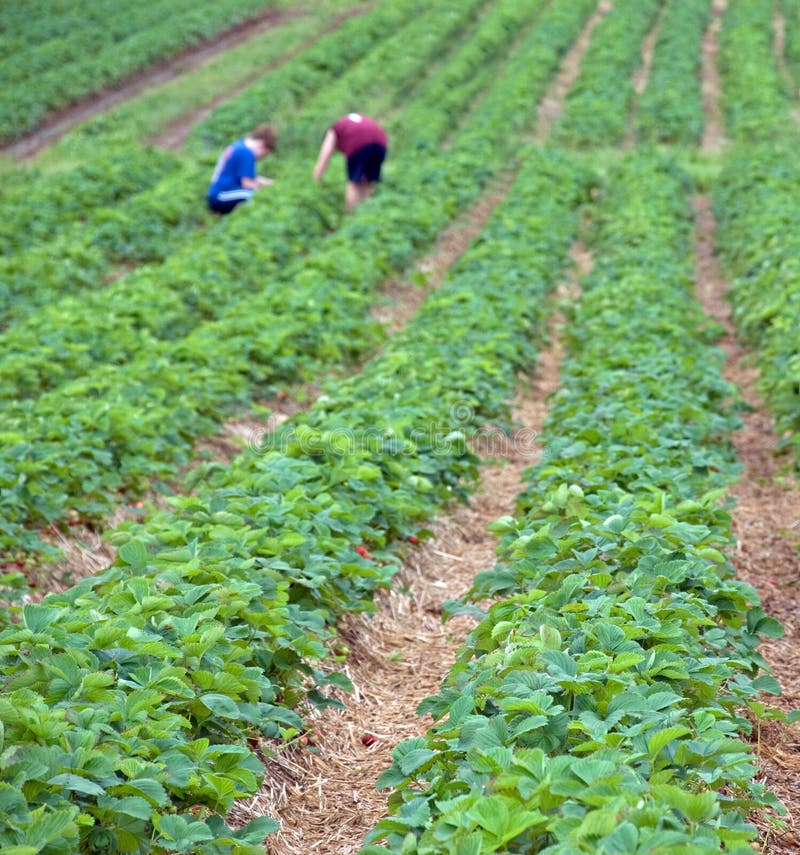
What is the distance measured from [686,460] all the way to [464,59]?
72.7 feet

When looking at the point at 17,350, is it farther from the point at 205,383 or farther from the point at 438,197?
the point at 438,197

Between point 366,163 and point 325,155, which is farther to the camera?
point 366,163

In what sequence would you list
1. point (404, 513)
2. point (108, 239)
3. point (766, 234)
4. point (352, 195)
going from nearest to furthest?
1. point (404, 513)
2. point (766, 234)
3. point (108, 239)
4. point (352, 195)

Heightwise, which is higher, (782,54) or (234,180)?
(234,180)

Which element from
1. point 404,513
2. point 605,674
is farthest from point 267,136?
point 605,674

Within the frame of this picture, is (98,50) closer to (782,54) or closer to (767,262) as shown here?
(782,54)

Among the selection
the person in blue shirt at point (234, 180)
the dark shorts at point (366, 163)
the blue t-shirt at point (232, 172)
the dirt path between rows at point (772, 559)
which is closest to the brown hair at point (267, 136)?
the person in blue shirt at point (234, 180)

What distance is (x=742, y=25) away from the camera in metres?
28.5

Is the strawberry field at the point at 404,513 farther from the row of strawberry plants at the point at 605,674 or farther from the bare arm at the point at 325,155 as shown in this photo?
the bare arm at the point at 325,155

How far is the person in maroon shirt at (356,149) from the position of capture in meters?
13.0

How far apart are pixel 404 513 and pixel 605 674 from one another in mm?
2372

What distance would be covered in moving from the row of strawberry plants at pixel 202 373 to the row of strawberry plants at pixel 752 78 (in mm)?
8418

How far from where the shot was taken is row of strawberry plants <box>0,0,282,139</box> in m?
21.7

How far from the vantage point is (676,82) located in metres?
23.0
